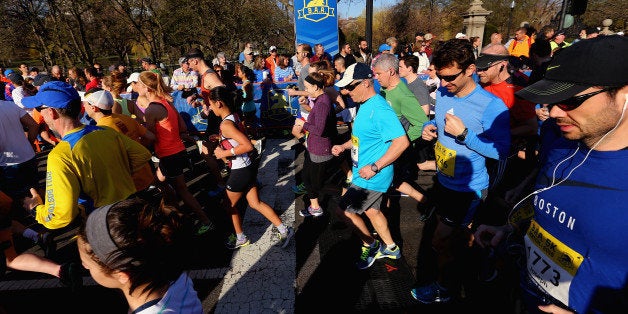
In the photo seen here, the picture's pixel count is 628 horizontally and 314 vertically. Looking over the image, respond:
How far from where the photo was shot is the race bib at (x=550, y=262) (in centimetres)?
155

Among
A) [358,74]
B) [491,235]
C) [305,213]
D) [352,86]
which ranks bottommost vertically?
[305,213]

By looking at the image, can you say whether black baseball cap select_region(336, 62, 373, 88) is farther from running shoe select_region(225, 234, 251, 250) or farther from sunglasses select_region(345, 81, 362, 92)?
running shoe select_region(225, 234, 251, 250)

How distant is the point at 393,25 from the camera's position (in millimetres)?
30062

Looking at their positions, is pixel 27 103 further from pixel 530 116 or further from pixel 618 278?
pixel 530 116

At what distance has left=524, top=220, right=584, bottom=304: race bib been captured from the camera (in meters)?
1.55

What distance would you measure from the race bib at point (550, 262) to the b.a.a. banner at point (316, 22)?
43.4ft

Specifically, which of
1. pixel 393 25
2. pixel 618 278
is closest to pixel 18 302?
pixel 618 278

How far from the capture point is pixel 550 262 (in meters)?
1.65

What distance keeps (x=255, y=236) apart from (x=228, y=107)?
178 centimetres

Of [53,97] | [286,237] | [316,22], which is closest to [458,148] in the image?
[286,237]

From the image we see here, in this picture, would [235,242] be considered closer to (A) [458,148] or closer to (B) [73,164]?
(B) [73,164]

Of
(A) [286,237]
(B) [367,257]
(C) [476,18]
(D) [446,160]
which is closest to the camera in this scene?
(D) [446,160]

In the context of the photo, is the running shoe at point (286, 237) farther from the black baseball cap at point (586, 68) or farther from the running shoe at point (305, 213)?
the black baseball cap at point (586, 68)

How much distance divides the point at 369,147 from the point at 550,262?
1.83 m
